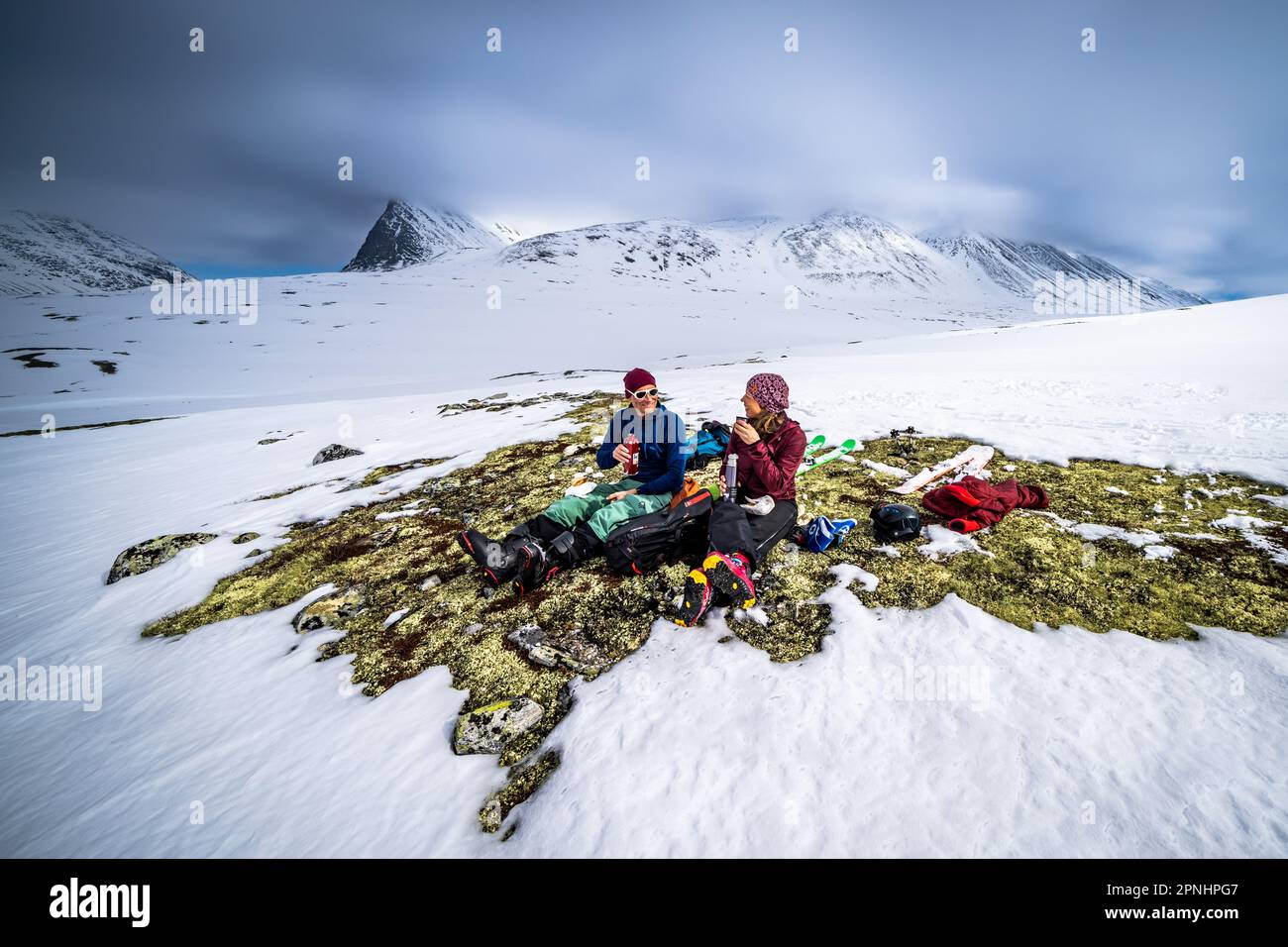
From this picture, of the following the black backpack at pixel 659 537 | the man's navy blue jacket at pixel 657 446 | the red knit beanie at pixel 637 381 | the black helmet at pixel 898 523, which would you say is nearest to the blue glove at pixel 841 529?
the black helmet at pixel 898 523

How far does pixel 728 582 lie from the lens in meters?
4.60

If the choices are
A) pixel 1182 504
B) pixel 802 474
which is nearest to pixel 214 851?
pixel 802 474

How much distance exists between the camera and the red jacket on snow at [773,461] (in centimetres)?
563

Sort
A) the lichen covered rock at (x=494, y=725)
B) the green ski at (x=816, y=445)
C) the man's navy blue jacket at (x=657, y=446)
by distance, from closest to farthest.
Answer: the lichen covered rock at (x=494, y=725), the man's navy blue jacket at (x=657, y=446), the green ski at (x=816, y=445)

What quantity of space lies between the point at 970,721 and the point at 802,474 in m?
5.23

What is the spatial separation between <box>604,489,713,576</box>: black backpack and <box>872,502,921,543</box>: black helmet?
2183 mm

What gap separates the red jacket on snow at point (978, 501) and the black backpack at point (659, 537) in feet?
10.3

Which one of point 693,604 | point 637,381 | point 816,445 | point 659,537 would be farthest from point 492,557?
point 816,445

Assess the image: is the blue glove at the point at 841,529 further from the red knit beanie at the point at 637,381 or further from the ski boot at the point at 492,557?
the ski boot at the point at 492,557

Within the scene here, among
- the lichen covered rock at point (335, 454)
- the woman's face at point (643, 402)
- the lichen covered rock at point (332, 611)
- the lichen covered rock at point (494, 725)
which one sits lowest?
the lichen covered rock at point (494, 725)

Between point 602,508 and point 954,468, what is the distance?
19.6 feet

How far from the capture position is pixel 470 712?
3.79m

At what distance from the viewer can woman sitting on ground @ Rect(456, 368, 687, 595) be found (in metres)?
5.33

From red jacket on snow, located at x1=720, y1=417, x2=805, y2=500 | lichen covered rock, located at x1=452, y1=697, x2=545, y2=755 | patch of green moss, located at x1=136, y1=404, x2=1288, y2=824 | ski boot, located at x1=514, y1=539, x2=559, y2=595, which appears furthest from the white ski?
lichen covered rock, located at x1=452, y1=697, x2=545, y2=755
